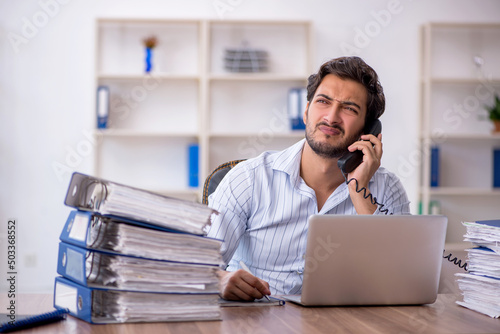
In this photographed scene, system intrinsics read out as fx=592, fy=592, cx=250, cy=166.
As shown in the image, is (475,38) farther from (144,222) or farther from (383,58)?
(144,222)

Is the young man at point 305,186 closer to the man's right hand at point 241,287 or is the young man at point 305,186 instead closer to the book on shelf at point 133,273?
the man's right hand at point 241,287

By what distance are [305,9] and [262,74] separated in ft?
1.99

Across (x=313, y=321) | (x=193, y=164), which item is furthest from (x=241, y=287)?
(x=193, y=164)

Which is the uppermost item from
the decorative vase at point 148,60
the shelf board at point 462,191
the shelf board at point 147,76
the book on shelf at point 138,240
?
the decorative vase at point 148,60

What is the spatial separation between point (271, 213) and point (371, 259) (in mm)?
600

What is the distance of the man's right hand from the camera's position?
4.23 ft

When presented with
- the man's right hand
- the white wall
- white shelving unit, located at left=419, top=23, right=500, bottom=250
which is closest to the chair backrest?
the man's right hand

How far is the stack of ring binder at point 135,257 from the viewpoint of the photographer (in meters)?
1.00

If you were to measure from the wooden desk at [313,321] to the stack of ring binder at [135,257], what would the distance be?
0.03 meters

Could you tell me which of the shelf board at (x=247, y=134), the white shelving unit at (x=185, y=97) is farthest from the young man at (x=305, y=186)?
the white shelving unit at (x=185, y=97)

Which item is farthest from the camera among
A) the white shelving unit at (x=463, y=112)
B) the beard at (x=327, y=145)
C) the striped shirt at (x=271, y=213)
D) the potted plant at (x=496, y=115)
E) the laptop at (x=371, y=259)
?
the white shelving unit at (x=463, y=112)

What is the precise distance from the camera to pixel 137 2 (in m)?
4.12

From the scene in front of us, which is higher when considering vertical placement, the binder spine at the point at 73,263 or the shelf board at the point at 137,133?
the shelf board at the point at 137,133

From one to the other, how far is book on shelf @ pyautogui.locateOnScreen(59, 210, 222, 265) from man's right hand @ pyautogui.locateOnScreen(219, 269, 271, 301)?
22cm
